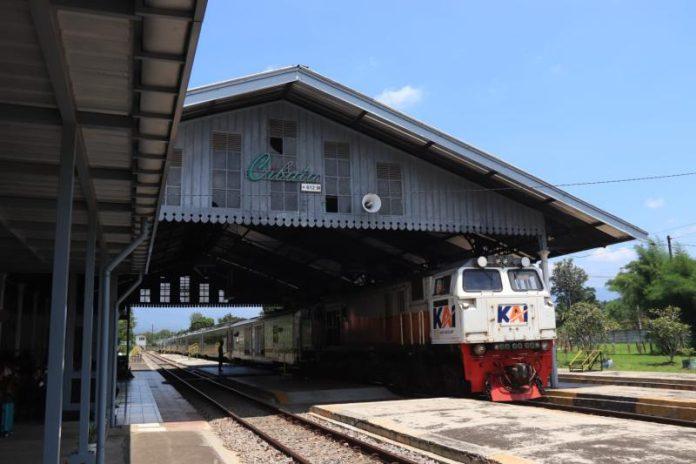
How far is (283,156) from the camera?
47.7 ft

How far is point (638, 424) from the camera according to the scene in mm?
9328

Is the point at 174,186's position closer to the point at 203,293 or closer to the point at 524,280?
the point at 524,280

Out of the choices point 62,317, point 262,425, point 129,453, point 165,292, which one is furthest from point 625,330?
point 62,317

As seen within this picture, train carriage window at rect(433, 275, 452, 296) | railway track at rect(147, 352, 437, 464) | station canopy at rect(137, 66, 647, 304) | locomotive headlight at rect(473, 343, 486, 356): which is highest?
station canopy at rect(137, 66, 647, 304)

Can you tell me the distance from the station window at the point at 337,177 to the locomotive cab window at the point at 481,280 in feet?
11.1

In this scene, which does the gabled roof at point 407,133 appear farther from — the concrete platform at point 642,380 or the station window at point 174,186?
the concrete platform at point 642,380

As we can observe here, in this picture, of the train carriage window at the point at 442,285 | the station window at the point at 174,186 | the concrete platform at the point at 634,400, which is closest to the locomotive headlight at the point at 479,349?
the train carriage window at the point at 442,285

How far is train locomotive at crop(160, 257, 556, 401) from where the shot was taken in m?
12.8

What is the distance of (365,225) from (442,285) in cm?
240

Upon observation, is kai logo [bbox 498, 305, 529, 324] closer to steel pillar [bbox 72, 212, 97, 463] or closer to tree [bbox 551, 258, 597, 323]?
steel pillar [bbox 72, 212, 97, 463]

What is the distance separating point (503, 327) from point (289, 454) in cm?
585

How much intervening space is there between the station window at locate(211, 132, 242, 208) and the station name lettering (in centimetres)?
33

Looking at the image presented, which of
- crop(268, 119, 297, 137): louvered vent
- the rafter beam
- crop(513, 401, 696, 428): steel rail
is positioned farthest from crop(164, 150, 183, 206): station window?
crop(513, 401, 696, 428): steel rail

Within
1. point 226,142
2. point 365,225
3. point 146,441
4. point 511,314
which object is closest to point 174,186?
point 226,142
